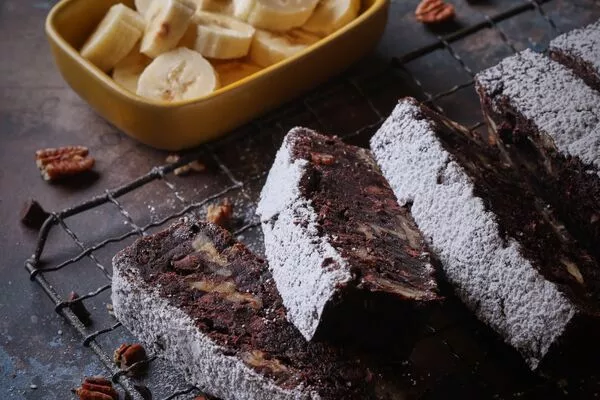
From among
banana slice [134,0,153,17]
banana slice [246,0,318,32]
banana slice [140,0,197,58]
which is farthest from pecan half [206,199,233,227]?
banana slice [134,0,153,17]

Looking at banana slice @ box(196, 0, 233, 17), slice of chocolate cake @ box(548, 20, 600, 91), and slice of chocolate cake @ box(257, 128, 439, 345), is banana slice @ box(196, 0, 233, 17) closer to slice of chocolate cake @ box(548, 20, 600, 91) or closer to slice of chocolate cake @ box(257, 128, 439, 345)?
slice of chocolate cake @ box(257, 128, 439, 345)

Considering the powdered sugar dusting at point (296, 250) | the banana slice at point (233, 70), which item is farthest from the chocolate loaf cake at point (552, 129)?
the banana slice at point (233, 70)

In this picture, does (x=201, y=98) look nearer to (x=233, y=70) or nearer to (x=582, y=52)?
(x=233, y=70)

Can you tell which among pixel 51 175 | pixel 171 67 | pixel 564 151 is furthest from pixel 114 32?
pixel 564 151

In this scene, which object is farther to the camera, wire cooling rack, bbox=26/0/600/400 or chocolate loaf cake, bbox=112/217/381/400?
wire cooling rack, bbox=26/0/600/400

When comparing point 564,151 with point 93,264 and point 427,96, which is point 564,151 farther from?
point 93,264

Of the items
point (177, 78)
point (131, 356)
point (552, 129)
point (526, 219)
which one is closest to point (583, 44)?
point (552, 129)
